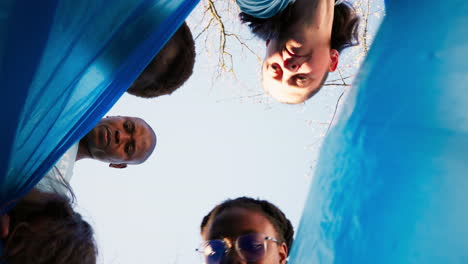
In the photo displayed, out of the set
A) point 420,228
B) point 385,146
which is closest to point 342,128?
point 385,146

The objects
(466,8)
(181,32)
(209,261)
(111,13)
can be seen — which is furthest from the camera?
(181,32)

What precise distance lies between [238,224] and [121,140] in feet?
3.27

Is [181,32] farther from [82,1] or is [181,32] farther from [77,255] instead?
[77,255]

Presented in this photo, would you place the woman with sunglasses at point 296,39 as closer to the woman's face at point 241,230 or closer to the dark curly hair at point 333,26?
A: the dark curly hair at point 333,26

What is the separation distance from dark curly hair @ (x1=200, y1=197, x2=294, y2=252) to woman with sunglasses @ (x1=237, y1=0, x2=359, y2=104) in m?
0.55

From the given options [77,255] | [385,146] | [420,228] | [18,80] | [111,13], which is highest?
[111,13]

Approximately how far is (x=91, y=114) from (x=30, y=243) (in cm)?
40

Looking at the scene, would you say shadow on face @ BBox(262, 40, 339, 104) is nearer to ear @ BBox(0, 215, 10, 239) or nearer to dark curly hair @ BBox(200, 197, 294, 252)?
dark curly hair @ BBox(200, 197, 294, 252)

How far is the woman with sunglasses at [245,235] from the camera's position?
1449 millimetres

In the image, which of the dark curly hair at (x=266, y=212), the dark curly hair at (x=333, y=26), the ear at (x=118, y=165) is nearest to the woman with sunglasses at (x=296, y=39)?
the dark curly hair at (x=333, y=26)

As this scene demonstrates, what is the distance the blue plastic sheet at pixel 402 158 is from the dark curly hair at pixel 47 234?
2.36 ft

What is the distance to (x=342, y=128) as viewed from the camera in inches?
31.7

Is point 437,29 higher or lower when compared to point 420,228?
higher

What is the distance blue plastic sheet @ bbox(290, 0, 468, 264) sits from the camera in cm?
61
